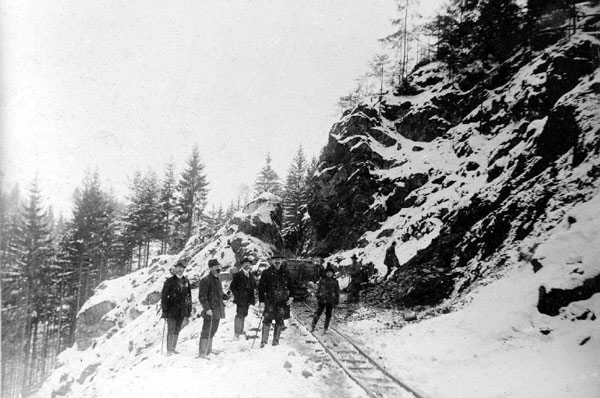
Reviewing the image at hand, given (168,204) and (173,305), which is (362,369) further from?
(168,204)

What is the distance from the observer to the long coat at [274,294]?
9.01 meters

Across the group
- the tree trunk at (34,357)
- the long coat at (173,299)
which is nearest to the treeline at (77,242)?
the tree trunk at (34,357)

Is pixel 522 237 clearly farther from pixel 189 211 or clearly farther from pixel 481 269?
pixel 189 211

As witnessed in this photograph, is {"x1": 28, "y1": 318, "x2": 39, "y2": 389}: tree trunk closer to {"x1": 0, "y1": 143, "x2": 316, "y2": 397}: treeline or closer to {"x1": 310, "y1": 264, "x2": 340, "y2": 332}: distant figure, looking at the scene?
{"x1": 0, "y1": 143, "x2": 316, "y2": 397}: treeline

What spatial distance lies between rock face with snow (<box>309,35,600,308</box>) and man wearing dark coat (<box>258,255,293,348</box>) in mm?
6470

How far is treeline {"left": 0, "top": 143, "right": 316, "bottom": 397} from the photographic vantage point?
3080 cm

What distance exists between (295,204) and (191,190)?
47.2 feet

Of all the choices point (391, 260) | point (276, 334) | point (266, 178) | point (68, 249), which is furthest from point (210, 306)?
point (266, 178)

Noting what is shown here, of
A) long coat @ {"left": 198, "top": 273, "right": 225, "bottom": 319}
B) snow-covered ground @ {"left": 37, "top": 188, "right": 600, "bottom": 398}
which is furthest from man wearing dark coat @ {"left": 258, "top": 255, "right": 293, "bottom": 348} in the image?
long coat @ {"left": 198, "top": 273, "right": 225, "bottom": 319}

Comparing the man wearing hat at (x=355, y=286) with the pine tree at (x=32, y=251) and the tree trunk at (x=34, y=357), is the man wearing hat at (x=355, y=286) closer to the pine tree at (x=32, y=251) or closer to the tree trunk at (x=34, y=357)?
the pine tree at (x=32, y=251)

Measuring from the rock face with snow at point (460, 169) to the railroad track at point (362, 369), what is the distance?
4412mm

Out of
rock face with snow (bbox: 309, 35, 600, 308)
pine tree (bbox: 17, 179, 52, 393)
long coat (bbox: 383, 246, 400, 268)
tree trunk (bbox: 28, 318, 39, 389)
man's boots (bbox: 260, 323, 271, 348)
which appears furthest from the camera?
tree trunk (bbox: 28, 318, 39, 389)

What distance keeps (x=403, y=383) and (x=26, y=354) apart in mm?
43393

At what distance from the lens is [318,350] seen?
9.28 m
